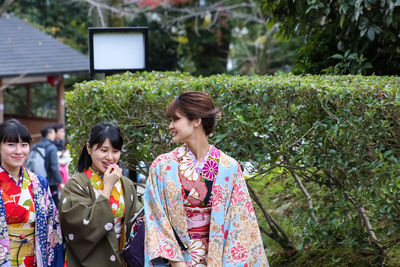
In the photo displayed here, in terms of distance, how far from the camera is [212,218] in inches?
128

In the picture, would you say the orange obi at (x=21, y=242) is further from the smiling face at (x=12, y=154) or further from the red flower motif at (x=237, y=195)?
the red flower motif at (x=237, y=195)

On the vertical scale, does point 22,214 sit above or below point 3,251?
above

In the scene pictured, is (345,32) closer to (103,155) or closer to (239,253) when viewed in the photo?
(103,155)

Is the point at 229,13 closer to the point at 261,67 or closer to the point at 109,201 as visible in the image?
the point at 261,67

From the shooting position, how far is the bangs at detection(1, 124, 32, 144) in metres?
3.77

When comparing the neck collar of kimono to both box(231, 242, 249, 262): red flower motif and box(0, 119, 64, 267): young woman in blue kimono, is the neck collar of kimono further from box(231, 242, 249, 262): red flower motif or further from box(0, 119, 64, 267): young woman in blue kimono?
box(0, 119, 64, 267): young woman in blue kimono

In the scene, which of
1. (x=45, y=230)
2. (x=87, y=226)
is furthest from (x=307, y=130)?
(x=45, y=230)

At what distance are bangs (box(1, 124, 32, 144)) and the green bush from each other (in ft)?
4.13

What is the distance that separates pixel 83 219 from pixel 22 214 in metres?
0.43

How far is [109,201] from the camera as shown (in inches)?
146

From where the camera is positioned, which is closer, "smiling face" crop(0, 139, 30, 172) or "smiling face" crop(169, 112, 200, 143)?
"smiling face" crop(169, 112, 200, 143)

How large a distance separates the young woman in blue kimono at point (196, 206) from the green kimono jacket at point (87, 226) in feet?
1.40

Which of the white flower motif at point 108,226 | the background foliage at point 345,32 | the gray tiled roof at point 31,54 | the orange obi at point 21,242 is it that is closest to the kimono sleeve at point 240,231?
the white flower motif at point 108,226

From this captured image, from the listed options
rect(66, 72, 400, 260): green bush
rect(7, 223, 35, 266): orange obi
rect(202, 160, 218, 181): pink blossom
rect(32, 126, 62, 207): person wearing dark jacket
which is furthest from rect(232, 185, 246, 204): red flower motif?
rect(32, 126, 62, 207): person wearing dark jacket
